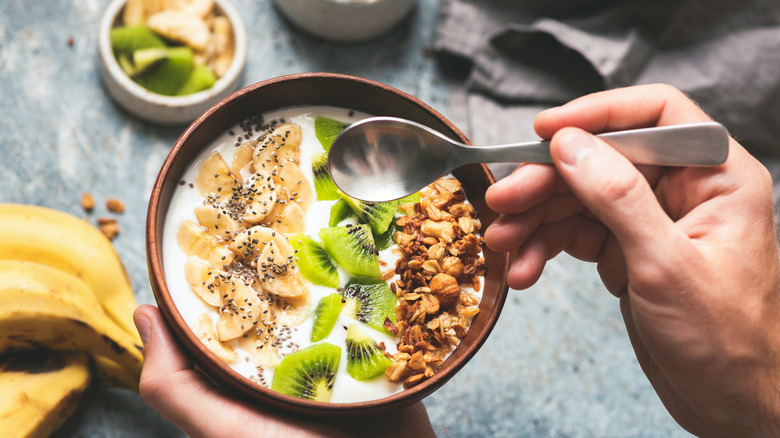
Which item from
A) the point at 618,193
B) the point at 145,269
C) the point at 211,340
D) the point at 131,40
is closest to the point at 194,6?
the point at 131,40

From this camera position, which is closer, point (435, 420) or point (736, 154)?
point (736, 154)

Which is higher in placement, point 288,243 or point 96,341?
point 288,243

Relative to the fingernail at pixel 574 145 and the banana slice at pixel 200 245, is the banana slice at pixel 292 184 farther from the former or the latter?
the fingernail at pixel 574 145

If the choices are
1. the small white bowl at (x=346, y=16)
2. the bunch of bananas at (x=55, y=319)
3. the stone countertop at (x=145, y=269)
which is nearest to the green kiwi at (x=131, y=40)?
the stone countertop at (x=145, y=269)

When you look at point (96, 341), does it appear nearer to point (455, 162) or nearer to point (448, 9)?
point (455, 162)

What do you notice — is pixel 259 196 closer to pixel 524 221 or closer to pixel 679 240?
pixel 524 221

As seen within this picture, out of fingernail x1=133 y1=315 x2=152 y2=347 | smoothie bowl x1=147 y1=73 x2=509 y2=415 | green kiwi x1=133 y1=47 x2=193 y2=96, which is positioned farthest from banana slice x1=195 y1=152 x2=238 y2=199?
green kiwi x1=133 y1=47 x2=193 y2=96

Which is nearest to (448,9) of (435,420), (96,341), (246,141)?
(246,141)
